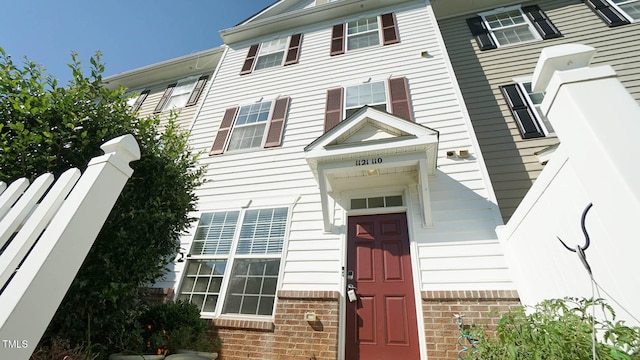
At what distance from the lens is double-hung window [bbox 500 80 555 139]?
196 inches

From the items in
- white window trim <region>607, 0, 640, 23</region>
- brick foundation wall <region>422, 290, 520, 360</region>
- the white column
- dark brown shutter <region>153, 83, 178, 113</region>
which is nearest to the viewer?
the white column

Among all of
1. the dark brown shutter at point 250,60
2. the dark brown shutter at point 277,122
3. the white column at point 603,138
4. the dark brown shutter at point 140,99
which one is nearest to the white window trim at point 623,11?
the white column at point 603,138

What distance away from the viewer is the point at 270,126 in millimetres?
5965

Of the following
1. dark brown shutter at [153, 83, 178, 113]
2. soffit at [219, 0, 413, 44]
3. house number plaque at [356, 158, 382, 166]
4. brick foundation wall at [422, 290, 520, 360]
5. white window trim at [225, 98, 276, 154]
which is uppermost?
soffit at [219, 0, 413, 44]

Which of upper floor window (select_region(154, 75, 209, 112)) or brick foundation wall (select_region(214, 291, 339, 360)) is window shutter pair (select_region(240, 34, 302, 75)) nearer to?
upper floor window (select_region(154, 75, 209, 112))

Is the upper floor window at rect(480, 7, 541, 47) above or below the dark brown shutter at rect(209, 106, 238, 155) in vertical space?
above

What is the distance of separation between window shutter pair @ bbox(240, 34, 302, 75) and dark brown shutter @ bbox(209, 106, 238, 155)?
5.41 feet

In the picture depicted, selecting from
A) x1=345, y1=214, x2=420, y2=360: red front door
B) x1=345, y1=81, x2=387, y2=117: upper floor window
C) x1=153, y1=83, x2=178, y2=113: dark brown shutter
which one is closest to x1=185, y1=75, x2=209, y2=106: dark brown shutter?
x1=153, y1=83, x2=178, y2=113: dark brown shutter

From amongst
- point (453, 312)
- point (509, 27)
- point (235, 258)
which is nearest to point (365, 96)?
point (235, 258)

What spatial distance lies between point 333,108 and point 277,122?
134cm

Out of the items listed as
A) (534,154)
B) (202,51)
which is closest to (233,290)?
(534,154)

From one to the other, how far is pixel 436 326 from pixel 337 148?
106 inches

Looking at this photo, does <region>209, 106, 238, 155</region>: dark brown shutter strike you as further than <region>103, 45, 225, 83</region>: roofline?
No

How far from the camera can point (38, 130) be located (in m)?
2.40
